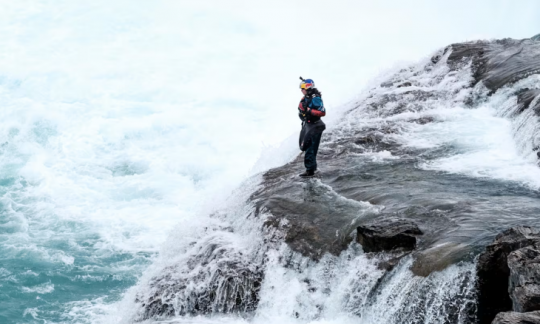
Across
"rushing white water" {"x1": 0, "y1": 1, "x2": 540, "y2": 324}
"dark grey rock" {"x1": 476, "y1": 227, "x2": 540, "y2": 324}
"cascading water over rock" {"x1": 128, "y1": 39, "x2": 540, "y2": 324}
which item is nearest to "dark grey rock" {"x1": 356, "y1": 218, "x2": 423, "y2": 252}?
"cascading water over rock" {"x1": 128, "y1": 39, "x2": 540, "y2": 324}

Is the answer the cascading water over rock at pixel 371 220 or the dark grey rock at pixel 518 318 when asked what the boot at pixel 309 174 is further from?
the dark grey rock at pixel 518 318

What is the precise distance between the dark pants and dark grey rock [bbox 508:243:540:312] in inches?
176

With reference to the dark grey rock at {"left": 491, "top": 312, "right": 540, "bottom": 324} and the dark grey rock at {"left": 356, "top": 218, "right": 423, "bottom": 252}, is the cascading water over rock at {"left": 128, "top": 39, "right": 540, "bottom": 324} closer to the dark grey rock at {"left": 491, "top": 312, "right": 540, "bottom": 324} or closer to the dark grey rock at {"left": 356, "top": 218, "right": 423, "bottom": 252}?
the dark grey rock at {"left": 356, "top": 218, "right": 423, "bottom": 252}

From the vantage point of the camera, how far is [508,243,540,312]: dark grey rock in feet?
16.9

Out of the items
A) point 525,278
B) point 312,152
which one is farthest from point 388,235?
point 312,152

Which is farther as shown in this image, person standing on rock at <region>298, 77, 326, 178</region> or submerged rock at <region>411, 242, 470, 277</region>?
person standing on rock at <region>298, 77, 326, 178</region>

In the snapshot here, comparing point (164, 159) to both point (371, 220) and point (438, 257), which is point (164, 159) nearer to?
point (371, 220)

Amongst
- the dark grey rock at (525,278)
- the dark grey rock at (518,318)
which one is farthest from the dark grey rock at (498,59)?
the dark grey rock at (518,318)

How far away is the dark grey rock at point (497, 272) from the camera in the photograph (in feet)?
19.9

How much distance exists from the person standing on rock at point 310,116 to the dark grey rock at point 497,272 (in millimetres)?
3965

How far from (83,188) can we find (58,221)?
251 cm

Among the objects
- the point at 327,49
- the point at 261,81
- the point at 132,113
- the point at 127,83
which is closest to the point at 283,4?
the point at 327,49

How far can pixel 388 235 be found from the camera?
7.36 meters

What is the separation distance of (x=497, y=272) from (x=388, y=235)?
1475 millimetres
